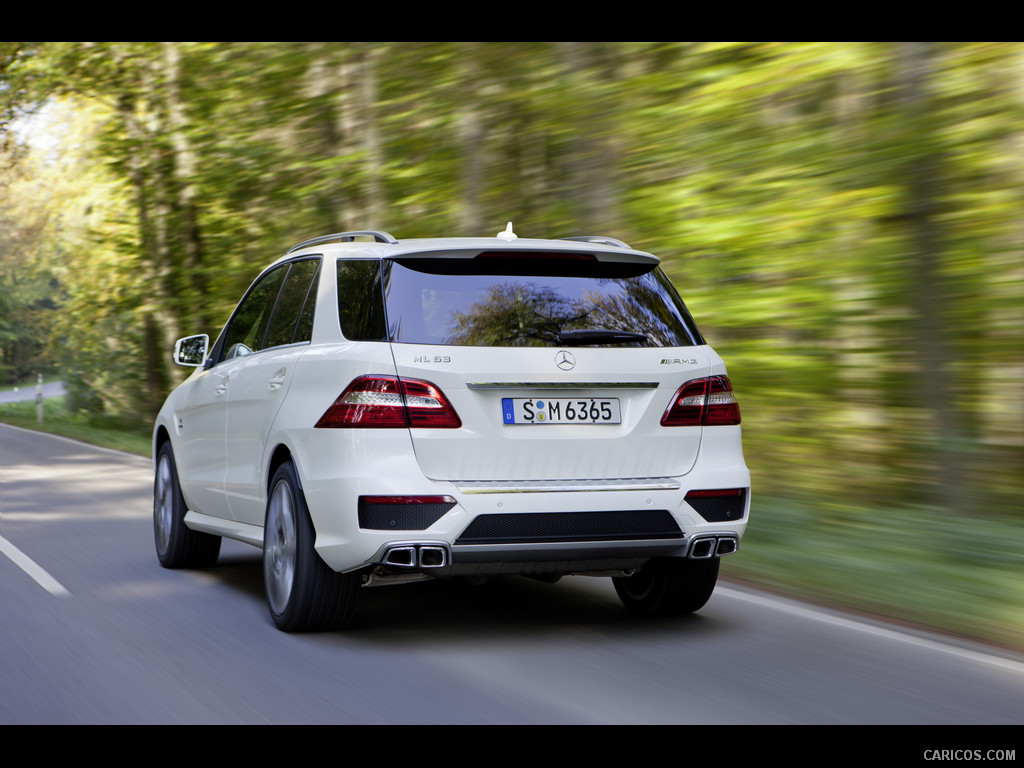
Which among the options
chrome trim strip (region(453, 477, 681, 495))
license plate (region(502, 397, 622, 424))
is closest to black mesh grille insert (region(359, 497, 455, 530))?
chrome trim strip (region(453, 477, 681, 495))

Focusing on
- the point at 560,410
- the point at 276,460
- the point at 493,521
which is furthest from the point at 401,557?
the point at 276,460

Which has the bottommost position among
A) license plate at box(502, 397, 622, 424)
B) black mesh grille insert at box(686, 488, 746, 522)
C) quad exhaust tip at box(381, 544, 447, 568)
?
black mesh grille insert at box(686, 488, 746, 522)

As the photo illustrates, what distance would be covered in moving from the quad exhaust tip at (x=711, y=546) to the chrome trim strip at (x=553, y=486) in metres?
0.26

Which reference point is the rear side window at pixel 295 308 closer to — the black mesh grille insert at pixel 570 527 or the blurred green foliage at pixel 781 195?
the black mesh grille insert at pixel 570 527

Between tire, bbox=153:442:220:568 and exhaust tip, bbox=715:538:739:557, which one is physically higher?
exhaust tip, bbox=715:538:739:557

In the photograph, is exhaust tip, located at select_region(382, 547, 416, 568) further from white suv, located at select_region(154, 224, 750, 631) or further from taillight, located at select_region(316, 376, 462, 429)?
taillight, located at select_region(316, 376, 462, 429)

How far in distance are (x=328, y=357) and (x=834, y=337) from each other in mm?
6495

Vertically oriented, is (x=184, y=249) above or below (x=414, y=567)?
below


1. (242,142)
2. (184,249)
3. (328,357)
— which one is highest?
(328,357)

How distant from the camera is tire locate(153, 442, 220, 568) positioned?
25.7 ft

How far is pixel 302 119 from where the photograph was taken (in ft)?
61.8

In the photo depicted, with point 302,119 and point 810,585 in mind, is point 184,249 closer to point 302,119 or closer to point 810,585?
point 302,119
